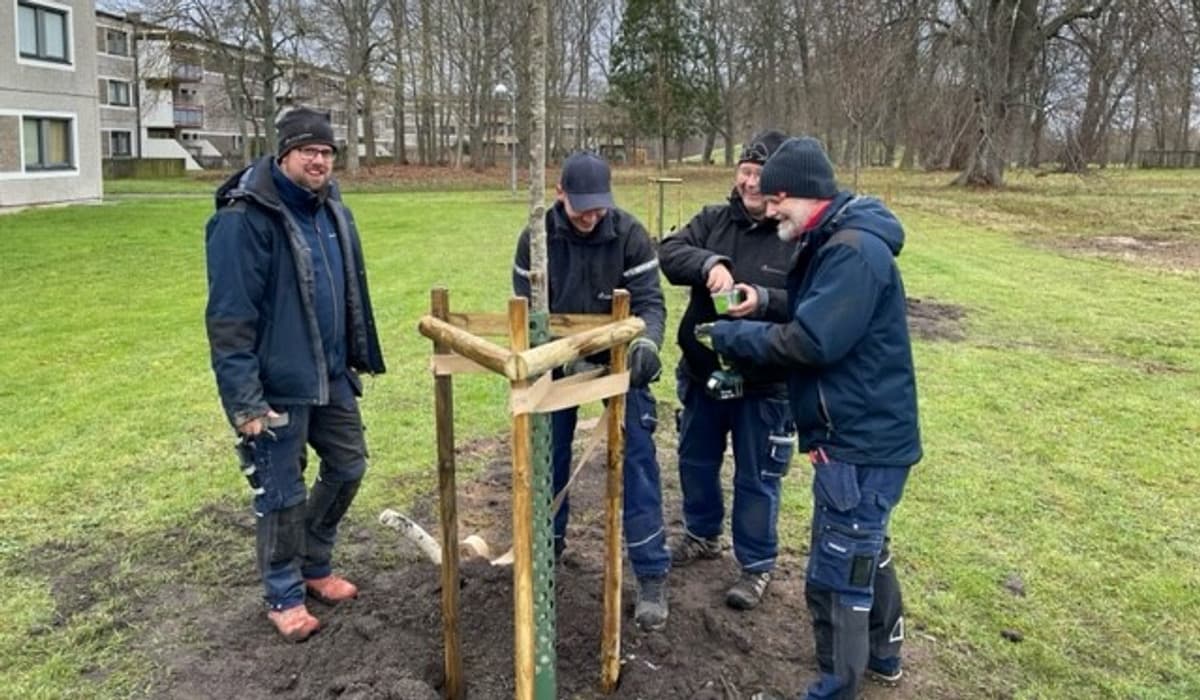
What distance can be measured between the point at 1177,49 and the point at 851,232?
2596cm

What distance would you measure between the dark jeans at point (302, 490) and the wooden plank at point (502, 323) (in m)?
0.89

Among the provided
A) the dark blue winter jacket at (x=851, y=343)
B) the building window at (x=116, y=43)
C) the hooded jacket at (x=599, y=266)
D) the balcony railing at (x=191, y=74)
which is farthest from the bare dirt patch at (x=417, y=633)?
the balcony railing at (x=191, y=74)

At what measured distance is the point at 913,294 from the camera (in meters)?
12.7

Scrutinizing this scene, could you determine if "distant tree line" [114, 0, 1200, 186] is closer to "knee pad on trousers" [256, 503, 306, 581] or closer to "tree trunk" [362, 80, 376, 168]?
"tree trunk" [362, 80, 376, 168]

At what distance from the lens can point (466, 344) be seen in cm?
288

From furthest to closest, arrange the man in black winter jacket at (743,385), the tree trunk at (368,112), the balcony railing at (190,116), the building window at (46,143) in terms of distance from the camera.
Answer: the balcony railing at (190,116) → the tree trunk at (368,112) → the building window at (46,143) → the man in black winter jacket at (743,385)

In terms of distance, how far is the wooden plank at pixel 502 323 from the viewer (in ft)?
10.7

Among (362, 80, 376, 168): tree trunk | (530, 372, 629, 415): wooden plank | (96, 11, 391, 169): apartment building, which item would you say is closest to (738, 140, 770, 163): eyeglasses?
(530, 372, 629, 415): wooden plank

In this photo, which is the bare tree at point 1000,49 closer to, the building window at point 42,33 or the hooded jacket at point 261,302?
the building window at point 42,33

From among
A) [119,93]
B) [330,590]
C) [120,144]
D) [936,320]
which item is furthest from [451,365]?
[119,93]

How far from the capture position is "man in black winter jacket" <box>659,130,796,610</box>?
13.1 ft

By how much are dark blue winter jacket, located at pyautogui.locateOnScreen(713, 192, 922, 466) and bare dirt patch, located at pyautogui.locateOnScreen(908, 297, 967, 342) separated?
6.65 m

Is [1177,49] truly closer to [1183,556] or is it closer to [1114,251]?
[1114,251]

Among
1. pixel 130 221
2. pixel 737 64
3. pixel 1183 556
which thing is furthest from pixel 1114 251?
pixel 737 64
